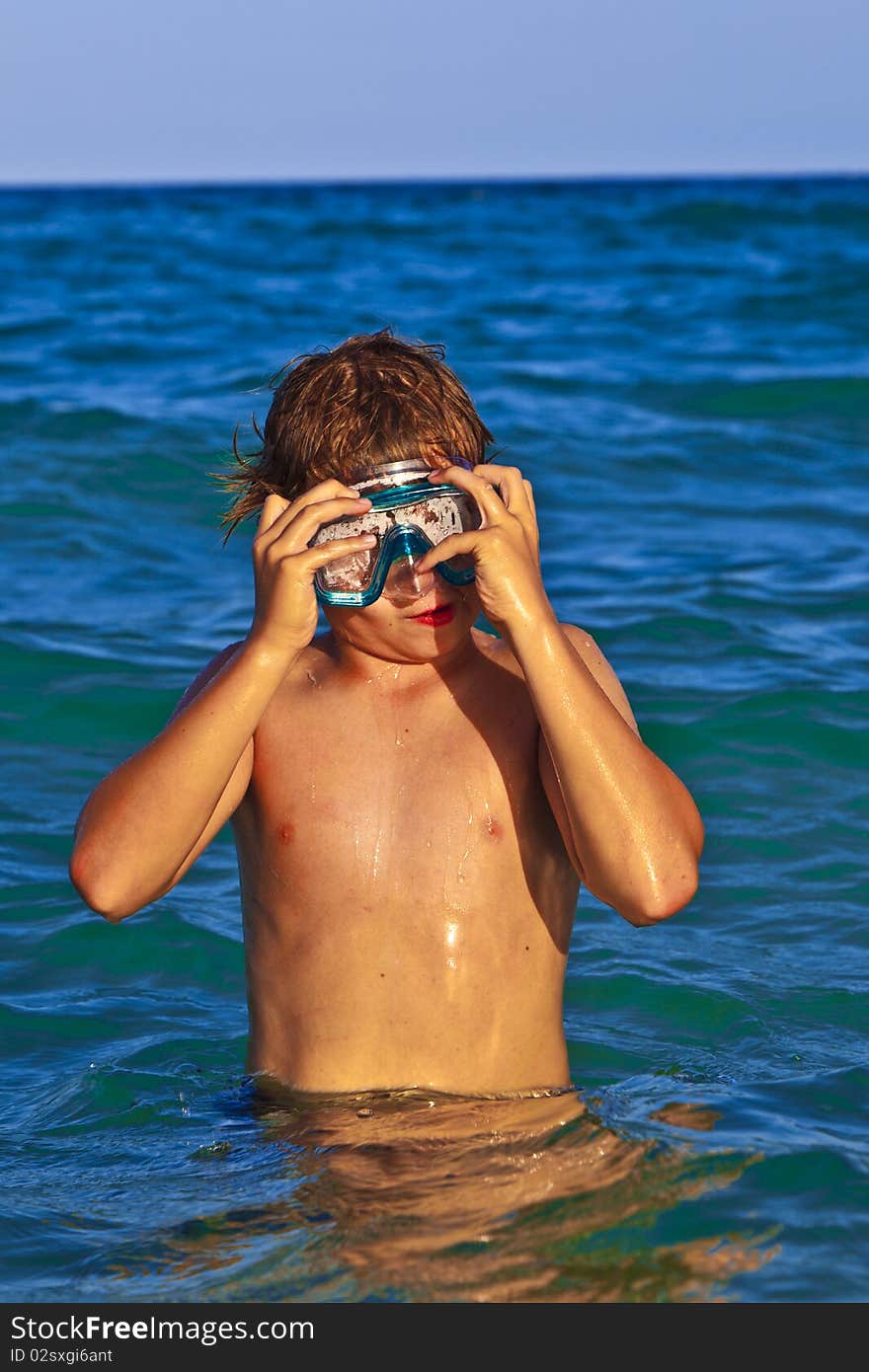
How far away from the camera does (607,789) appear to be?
288 centimetres

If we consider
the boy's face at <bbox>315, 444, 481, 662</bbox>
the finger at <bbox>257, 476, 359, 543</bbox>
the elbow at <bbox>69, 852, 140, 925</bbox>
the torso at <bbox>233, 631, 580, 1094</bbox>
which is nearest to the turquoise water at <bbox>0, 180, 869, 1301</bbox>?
the torso at <bbox>233, 631, 580, 1094</bbox>

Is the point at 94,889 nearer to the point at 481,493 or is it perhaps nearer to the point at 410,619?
the point at 410,619

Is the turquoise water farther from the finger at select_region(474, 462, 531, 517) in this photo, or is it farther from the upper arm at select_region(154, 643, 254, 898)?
the finger at select_region(474, 462, 531, 517)

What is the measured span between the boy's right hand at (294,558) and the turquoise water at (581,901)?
2.90 ft

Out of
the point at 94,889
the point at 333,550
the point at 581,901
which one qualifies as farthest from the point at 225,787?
the point at 581,901

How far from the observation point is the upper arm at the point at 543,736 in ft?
10.1

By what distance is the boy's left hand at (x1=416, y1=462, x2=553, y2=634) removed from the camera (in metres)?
2.83

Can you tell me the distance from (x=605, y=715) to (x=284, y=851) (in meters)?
0.72

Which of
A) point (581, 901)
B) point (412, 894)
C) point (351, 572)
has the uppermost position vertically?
point (351, 572)

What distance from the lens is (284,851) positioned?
326 centimetres

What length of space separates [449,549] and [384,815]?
0.61 m

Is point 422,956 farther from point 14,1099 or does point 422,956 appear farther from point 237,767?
point 14,1099

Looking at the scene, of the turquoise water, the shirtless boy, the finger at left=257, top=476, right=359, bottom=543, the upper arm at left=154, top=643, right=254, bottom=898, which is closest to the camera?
the turquoise water

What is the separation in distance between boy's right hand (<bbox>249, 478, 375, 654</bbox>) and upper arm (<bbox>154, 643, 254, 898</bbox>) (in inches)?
8.0
